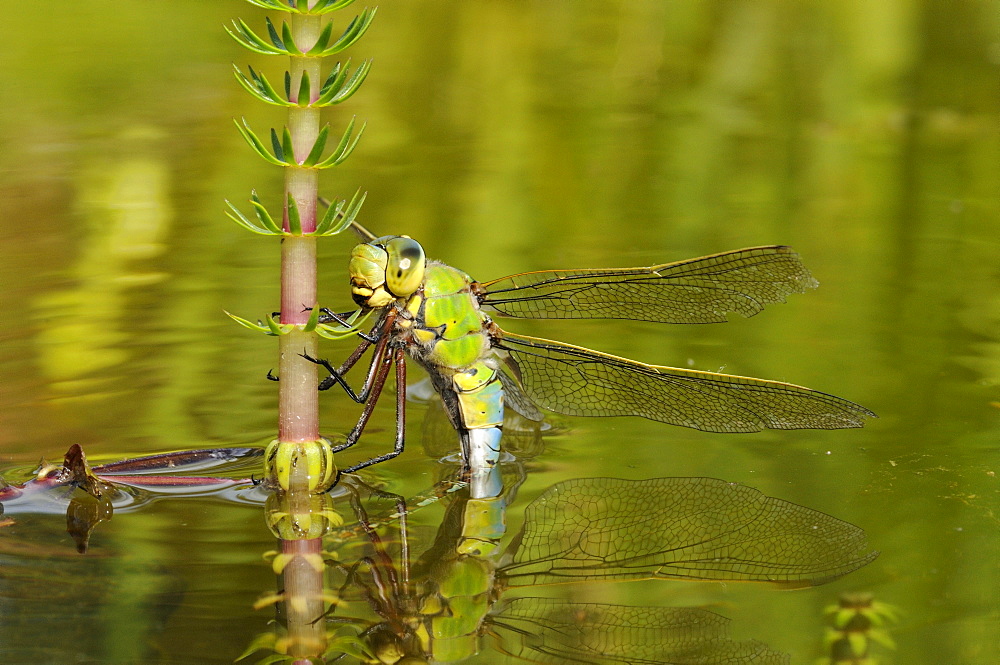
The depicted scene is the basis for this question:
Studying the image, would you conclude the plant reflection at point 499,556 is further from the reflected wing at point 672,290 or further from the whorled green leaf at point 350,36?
the whorled green leaf at point 350,36

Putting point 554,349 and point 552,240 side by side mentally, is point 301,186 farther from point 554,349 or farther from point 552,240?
point 552,240

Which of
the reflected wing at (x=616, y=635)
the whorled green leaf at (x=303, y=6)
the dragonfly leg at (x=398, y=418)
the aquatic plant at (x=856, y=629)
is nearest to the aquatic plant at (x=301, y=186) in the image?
the whorled green leaf at (x=303, y=6)

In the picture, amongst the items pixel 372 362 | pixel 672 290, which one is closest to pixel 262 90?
pixel 372 362

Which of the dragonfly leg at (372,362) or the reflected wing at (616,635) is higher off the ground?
the dragonfly leg at (372,362)

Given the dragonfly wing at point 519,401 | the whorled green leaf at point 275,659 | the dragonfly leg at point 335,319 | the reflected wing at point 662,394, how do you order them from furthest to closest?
the dragonfly wing at point 519,401
the reflected wing at point 662,394
the dragonfly leg at point 335,319
the whorled green leaf at point 275,659

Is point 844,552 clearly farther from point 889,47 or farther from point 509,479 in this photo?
point 889,47

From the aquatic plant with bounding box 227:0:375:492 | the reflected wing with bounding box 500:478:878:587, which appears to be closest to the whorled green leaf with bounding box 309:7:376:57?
the aquatic plant with bounding box 227:0:375:492
